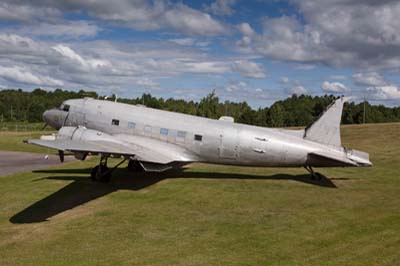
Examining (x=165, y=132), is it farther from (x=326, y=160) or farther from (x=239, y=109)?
(x=239, y=109)

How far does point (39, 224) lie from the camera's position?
1343cm

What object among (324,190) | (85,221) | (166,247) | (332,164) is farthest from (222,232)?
(332,164)

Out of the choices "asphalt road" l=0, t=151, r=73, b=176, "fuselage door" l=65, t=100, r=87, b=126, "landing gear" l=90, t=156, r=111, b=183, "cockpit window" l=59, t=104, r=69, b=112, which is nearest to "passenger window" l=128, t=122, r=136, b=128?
"landing gear" l=90, t=156, r=111, b=183

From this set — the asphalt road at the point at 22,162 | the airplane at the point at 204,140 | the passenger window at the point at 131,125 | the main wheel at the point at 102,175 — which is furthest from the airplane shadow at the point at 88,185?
the passenger window at the point at 131,125

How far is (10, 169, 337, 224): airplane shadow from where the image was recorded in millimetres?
15000

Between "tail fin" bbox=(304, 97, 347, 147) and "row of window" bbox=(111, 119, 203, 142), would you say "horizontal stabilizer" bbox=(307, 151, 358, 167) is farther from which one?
"row of window" bbox=(111, 119, 203, 142)

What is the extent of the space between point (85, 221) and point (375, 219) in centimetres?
1077

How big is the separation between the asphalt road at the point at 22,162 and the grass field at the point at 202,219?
3.56m

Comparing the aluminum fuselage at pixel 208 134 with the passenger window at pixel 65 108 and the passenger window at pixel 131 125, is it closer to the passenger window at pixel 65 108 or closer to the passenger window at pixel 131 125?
the passenger window at pixel 131 125

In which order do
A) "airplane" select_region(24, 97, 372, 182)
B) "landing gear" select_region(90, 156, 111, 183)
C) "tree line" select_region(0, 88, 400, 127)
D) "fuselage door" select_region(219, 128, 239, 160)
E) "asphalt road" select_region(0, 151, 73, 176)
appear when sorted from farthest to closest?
"tree line" select_region(0, 88, 400, 127) < "asphalt road" select_region(0, 151, 73, 176) < "landing gear" select_region(90, 156, 111, 183) < "fuselage door" select_region(219, 128, 239, 160) < "airplane" select_region(24, 97, 372, 182)

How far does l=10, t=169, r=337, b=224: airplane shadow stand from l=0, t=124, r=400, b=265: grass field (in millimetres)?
57

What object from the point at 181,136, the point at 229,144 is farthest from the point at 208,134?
the point at 181,136

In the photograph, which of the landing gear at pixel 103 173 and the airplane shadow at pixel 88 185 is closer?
the airplane shadow at pixel 88 185

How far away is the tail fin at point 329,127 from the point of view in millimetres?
19766
